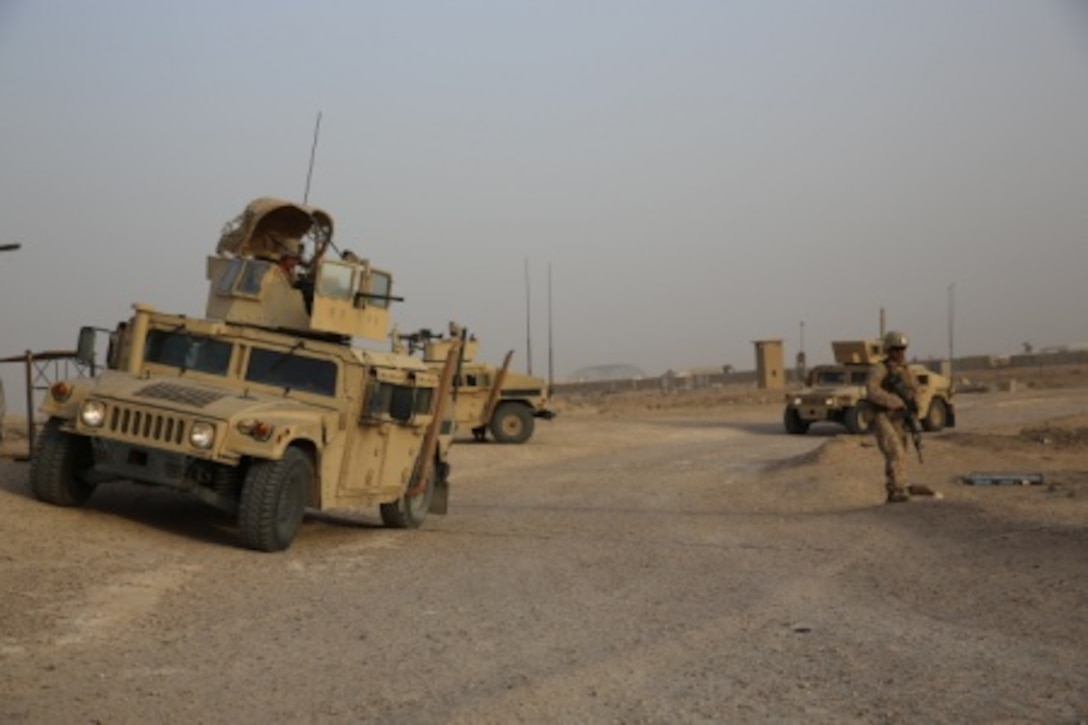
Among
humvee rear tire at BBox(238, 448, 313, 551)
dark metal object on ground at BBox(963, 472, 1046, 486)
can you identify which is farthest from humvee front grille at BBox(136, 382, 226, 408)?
dark metal object on ground at BBox(963, 472, 1046, 486)

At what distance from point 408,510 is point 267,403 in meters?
2.45

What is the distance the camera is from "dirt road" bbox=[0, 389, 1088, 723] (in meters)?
5.06

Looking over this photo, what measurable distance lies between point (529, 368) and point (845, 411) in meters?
7.50

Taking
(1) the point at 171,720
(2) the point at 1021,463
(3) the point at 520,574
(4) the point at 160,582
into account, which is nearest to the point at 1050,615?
(3) the point at 520,574

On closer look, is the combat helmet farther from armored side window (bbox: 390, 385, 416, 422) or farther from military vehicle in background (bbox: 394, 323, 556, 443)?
military vehicle in background (bbox: 394, 323, 556, 443)

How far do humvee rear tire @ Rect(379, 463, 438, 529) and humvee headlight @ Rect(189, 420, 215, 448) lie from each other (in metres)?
2.79

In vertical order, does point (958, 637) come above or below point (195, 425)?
below

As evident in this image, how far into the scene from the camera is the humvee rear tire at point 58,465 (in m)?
9.70

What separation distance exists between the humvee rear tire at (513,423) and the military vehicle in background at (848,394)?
6231mm

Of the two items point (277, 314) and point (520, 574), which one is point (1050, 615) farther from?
point (277, 314)

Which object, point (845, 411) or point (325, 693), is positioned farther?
point (845, 411)

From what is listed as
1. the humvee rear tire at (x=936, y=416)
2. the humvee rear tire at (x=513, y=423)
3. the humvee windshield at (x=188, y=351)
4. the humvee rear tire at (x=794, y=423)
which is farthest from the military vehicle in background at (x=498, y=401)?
the humvee windshield at (x=188, y=351)

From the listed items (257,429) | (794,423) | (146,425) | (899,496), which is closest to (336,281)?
(257,429)

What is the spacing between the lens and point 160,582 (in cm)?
775
